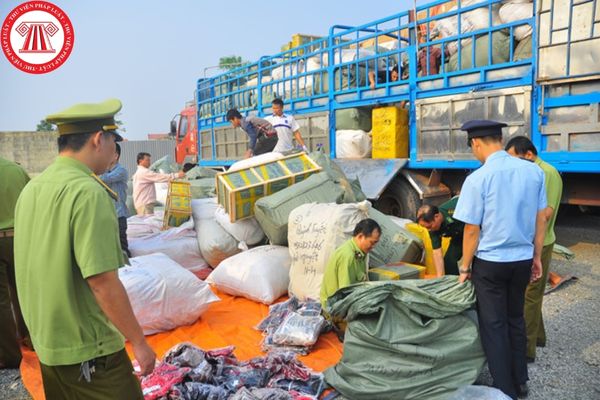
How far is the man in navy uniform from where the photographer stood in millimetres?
2400

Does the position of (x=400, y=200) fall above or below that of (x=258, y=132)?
below

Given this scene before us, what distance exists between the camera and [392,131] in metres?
5.83

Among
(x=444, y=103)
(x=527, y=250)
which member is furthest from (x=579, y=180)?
(x=527, y=250)

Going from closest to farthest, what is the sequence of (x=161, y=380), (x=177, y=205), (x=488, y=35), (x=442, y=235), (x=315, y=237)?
(x=161, y=380) → (x=442, y=235) → (x=315, y=237) → (x=488, y=35) → (x=177, y=205)

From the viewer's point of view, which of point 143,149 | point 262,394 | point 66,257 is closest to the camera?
point 66,257

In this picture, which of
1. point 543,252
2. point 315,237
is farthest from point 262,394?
point 543,252

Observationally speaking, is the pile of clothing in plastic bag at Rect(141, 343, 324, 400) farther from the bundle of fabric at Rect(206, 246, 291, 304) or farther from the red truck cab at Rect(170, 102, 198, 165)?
the red truck cab at Rect(170, 102, 198, 165)

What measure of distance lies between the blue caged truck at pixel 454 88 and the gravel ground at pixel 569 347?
2.47 feet

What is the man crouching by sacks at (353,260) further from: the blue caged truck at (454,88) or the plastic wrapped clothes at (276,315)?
the blue caged truck at (454,88)

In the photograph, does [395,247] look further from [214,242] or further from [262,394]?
[262,394]

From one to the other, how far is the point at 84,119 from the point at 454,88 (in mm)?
4334

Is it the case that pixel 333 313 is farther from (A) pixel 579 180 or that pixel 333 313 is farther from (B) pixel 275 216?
(A) pixel 579 180

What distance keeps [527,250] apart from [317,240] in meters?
1.59

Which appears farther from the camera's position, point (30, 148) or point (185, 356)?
point (30, 148)
